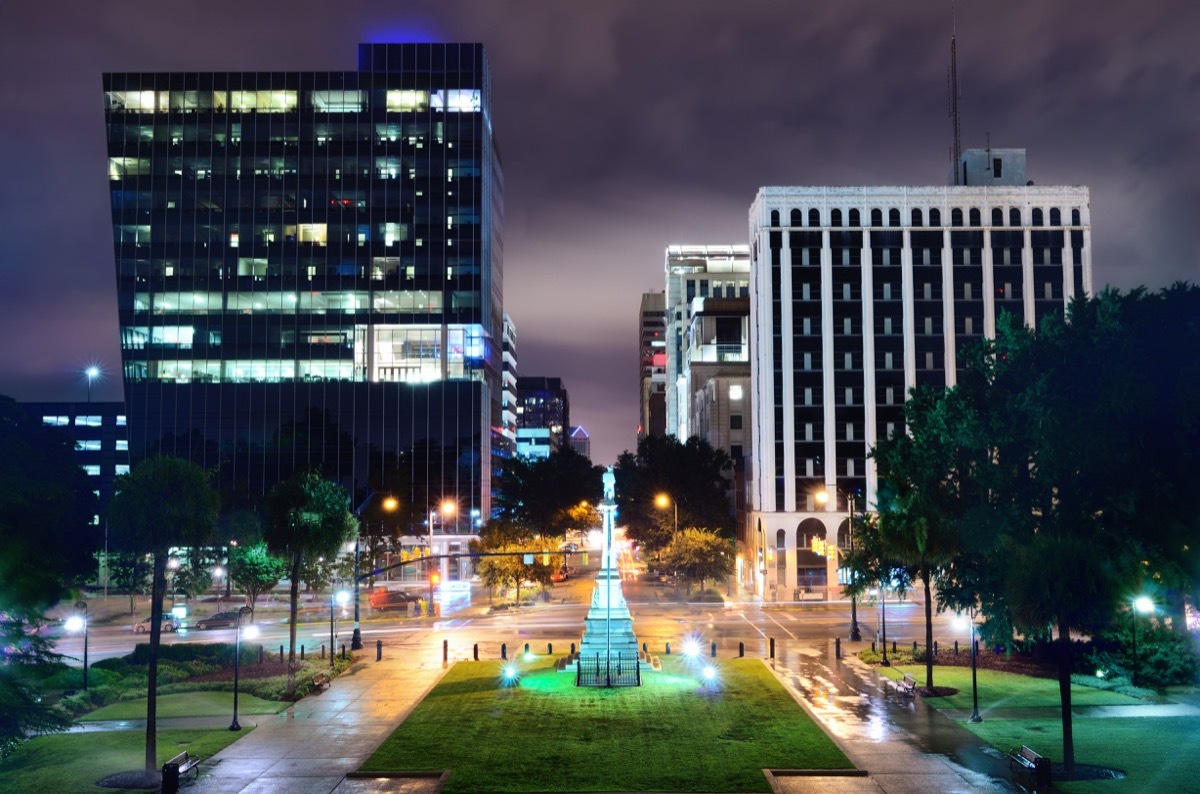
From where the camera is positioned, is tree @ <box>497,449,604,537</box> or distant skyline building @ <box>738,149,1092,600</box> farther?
tree @ <box>497,449,604,537</box>

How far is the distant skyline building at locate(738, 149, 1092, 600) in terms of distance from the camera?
92.9m

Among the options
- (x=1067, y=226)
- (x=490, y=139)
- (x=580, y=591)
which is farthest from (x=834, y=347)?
(x=490, y=139)

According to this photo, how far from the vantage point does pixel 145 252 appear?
353 ft

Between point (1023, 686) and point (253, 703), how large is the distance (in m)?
31.9

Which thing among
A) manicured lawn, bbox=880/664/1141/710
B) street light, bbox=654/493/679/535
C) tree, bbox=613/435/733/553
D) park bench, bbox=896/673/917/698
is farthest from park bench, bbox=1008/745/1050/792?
tree, bbox=613/435/733/553

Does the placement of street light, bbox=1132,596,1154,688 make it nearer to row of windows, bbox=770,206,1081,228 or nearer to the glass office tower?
row of windows, bbox=770,206,1081,228

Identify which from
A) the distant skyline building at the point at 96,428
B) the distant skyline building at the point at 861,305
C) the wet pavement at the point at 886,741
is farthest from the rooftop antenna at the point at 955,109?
the distant skyline building at the point at 96,428

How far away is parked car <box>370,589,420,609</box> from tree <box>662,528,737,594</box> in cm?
2176

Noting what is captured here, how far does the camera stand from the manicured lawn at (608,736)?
2822 cm

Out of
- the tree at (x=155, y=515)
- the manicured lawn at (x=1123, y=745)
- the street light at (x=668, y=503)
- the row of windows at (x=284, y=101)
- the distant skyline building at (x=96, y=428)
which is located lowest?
the manicured lawn at (x=1123, y=745)

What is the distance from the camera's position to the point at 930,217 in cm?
9588

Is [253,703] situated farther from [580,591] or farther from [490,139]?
[490,139]

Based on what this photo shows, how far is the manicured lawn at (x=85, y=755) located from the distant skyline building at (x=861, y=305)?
64764 mm

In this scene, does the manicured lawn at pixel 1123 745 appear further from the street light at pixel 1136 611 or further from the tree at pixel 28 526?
the tree at pixel 28 526
